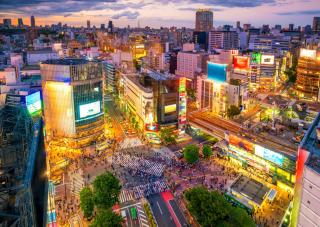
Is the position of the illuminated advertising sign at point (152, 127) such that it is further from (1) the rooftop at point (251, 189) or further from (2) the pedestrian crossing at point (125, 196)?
(1) the rooftop at point (251, 189)

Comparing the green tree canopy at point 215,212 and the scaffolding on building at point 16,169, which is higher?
the scaffolding on building at point 16,169

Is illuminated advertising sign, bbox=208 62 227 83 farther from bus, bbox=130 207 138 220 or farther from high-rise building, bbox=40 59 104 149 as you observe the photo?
bus, bbox=130 207 138 220

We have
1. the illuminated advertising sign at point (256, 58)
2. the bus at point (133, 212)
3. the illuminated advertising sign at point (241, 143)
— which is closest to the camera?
the bus at point (133, 212)

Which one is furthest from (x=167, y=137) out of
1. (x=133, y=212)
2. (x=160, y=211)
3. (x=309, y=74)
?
(x=309, y=74)

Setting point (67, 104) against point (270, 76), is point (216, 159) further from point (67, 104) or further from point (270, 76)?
point (270, 76)

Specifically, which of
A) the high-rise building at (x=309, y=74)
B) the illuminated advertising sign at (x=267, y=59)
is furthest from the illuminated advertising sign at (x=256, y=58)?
the high-rise building at (x=309, y=74)

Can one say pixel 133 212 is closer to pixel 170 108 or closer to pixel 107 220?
pixel 107 220

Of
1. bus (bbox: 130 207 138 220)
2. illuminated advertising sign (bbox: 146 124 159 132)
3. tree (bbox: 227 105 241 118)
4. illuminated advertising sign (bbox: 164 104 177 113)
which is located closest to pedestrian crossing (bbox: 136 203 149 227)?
bus (bbox: 130 207 138 220)
